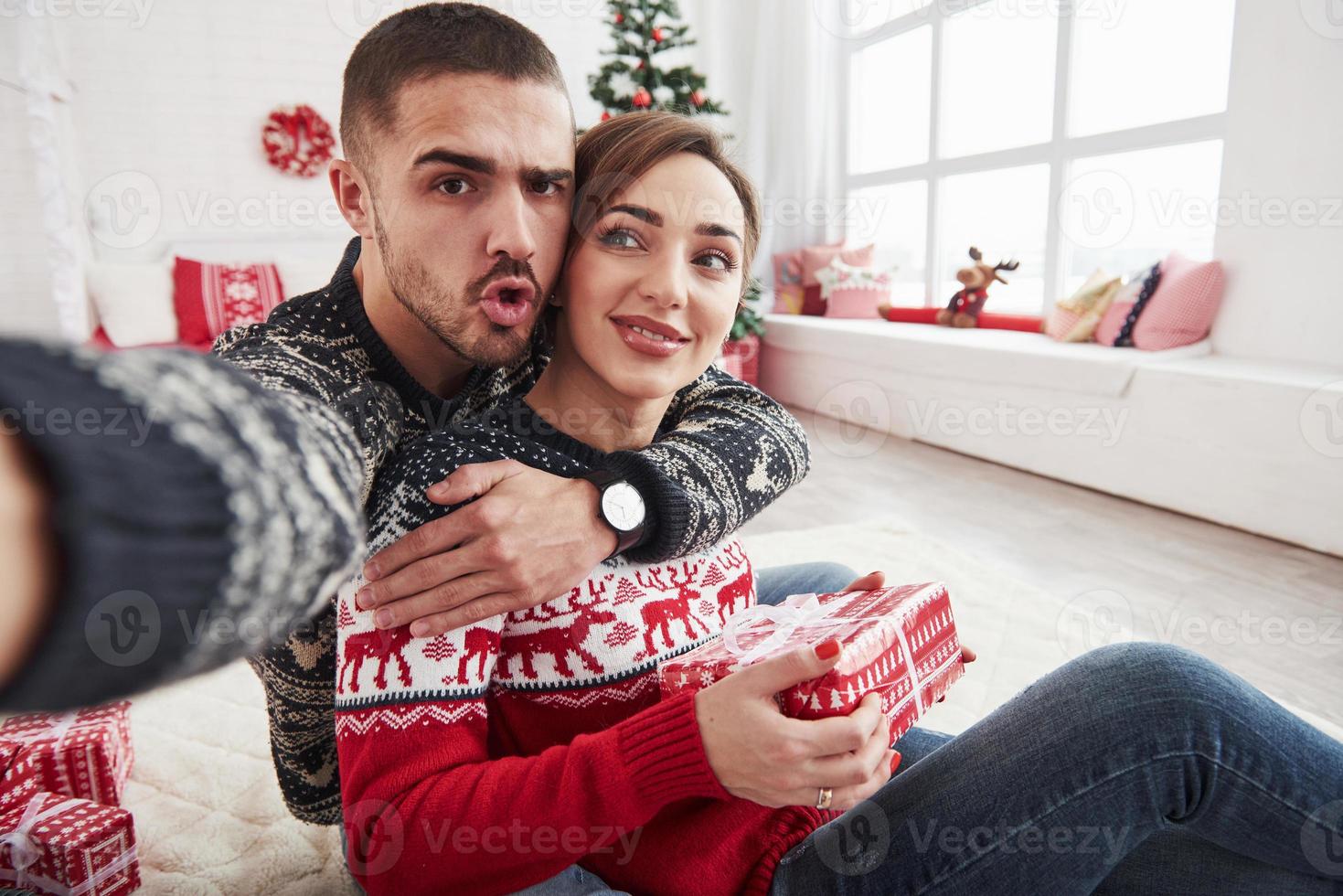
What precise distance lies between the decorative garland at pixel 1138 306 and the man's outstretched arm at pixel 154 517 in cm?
379

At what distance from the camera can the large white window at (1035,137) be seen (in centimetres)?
356

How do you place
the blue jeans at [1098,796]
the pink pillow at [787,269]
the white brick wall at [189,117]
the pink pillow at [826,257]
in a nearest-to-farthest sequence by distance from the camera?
the blue jeans at [1098,796], the white brick wall at [189,117], the pink pillow at [826,257], the pink pillow at [787,269]

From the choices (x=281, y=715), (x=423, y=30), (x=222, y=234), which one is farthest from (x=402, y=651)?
(x=222, y=234)

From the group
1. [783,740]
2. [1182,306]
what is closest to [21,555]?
[783,740]

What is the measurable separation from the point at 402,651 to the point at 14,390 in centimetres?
55

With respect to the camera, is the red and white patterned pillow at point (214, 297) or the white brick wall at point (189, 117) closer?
the red and white patterned pillow at point (214, 297)

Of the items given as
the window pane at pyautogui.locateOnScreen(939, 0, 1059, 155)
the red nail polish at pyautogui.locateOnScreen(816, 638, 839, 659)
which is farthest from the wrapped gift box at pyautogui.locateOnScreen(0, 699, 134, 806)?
the window pane at pyautogui.locateOnScreen(939, 0, 1059, 155)

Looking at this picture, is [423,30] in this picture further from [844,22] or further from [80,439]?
[844,22]

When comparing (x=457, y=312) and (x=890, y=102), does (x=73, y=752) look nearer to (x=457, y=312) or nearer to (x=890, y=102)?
(x=457, y=312)

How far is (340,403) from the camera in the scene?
2.79ft

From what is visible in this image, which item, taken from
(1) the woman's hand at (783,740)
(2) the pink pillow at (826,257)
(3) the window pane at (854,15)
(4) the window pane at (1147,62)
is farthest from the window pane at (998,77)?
(1) the woman's hand at (783,740)

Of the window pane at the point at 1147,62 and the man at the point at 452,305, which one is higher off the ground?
the window pane at the point at 1147,62

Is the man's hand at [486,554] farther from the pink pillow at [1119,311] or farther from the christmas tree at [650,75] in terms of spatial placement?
the christmas tree at [650,75]

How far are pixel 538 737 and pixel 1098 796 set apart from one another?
0.52 meters
